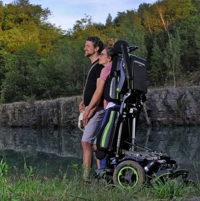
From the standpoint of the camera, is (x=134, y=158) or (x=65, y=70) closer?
(x=134, y=158)

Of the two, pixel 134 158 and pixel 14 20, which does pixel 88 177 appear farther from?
pixel 14 20

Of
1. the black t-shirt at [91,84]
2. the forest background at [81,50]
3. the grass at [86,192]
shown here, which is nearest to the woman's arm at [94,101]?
the black t-shirt at [91,84]

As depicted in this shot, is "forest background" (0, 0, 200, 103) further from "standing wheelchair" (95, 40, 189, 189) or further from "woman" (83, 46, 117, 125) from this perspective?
"standing wheelchair" (95, 40, 189, 189)

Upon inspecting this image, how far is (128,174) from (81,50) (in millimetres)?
22590

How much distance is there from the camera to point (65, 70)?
24641 millimetres

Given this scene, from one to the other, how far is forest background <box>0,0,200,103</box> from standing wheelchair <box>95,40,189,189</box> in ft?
56.3

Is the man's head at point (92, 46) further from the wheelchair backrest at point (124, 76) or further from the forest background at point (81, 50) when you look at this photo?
the forest background at point (81, 50)

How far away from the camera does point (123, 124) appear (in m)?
3.38

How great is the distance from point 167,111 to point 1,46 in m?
18.9

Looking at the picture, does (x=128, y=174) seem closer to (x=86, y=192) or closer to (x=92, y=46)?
(x=86, y=192)

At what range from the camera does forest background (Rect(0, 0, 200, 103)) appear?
24095 millimetres

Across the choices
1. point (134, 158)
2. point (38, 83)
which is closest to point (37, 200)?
point (134, 158)

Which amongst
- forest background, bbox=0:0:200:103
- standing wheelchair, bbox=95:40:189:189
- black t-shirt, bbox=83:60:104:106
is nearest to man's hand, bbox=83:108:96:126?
black t-shirt, bbox=83:60:104:106

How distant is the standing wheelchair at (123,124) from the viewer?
310cm
